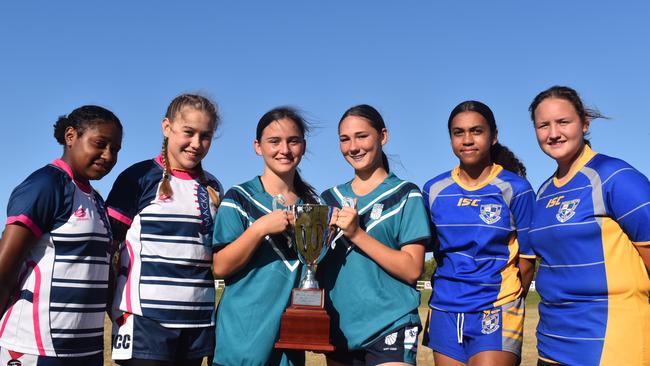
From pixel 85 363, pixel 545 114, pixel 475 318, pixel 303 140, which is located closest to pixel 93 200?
pixel 85 363

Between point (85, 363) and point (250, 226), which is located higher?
point (250, 226)

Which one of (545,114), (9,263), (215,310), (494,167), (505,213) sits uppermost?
(545,114)

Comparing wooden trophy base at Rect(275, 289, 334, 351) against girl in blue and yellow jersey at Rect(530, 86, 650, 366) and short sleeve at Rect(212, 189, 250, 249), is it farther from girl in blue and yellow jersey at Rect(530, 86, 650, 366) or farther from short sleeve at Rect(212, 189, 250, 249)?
girl in blue and yellow jersey at Rect(530, 86, 650, 366)

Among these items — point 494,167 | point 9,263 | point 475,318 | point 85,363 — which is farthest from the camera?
point 494,167

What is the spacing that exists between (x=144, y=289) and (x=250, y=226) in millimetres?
737

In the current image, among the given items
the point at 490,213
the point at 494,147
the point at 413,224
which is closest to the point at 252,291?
the point at 413,224

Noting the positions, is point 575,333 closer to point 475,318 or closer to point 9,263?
point 475,318

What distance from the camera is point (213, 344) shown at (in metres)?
3.91

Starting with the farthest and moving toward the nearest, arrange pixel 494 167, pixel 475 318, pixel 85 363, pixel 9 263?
pixel 494 167 < pixel 475 318 < pixel 85 363 < pixel 9 263

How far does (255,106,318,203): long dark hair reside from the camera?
4.03 m

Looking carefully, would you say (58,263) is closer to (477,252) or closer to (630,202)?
(477,252)

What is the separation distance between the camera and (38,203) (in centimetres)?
349

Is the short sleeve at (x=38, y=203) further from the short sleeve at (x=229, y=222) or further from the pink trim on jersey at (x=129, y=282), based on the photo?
the short sleeve at (x=229, y=222)

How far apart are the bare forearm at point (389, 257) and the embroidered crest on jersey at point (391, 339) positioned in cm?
32
